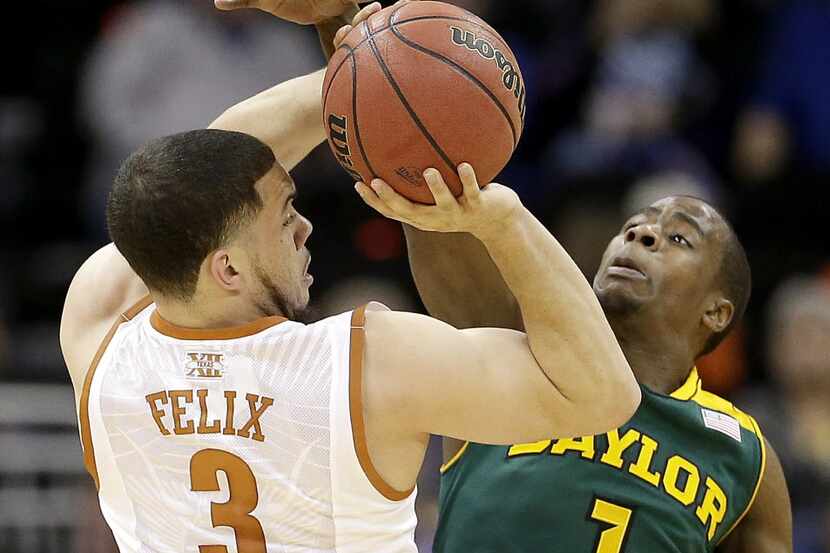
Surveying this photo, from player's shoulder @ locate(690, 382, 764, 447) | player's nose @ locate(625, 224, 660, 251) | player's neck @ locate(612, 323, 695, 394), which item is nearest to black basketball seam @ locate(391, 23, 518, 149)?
player's nose @ locate(625, 224, 660, 251)

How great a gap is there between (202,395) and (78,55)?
8.19 metres

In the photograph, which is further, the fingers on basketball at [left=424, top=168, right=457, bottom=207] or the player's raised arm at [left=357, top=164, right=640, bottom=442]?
the player's raised arm at [left=357, top=164, right=640, bottom=442]

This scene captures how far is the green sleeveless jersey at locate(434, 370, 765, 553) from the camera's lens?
4578 mm

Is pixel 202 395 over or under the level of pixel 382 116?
under

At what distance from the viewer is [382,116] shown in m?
3.72

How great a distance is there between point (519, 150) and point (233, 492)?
718 centimetres

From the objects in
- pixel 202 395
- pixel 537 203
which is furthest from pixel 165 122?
pixel 202 395

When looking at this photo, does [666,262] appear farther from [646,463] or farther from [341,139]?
[341,139]

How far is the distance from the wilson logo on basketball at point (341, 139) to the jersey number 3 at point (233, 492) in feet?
2.74

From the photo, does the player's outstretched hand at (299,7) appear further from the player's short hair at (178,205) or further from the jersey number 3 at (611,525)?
the jersey number 3 at (611,525)

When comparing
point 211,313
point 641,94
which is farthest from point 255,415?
point 641,94

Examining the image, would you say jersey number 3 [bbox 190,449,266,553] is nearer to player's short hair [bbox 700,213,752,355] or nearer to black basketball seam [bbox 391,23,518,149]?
black basketball seam [bbox 391,23,518,149]

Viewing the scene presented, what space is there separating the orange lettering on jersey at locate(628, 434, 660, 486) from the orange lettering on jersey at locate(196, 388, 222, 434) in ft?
5.05

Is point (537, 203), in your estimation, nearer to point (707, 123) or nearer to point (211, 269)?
point (707, 123)
